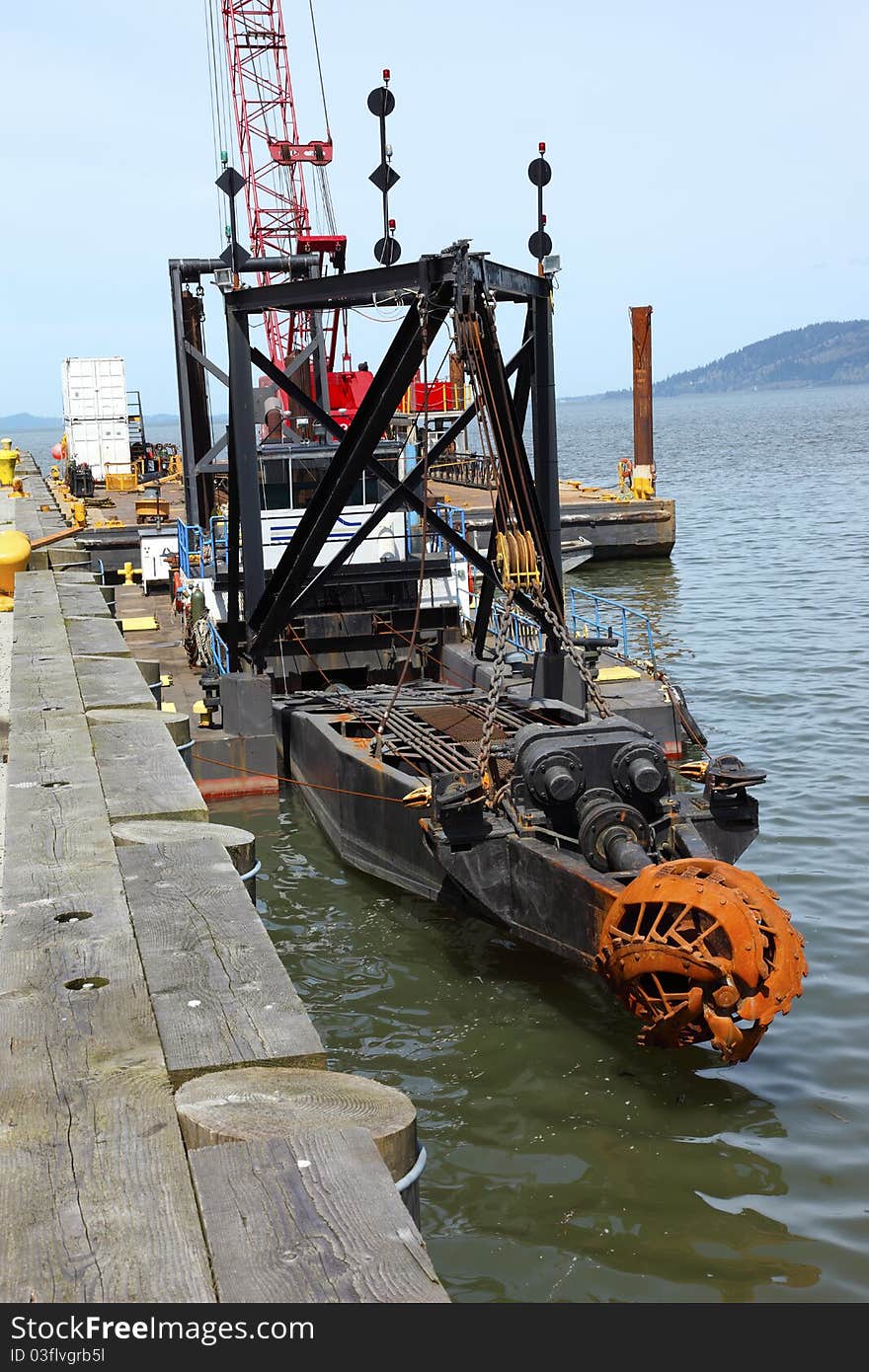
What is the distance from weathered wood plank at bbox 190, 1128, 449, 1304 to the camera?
9.18 ft

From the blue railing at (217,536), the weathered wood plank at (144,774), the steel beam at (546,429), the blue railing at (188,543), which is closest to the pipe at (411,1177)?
the weathered wood plank at (144,774)

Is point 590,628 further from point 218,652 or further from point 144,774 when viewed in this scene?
point 144,774

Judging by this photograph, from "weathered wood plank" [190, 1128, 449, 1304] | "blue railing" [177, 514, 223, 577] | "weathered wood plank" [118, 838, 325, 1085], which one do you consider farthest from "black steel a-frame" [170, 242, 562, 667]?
"weathered wood plank" [190, 1128, 449, 1304]

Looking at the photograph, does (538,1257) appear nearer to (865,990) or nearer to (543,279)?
(865,990)

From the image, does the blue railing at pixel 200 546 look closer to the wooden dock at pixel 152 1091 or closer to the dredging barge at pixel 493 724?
the dredging barge at pixel 493 724

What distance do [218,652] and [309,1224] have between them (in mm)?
16979

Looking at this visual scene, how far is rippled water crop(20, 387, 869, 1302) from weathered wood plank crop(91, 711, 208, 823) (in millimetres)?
3119

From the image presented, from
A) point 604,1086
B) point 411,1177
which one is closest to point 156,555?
point 604,1086

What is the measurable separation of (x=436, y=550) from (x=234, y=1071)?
774 inches

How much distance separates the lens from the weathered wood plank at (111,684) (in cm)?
884

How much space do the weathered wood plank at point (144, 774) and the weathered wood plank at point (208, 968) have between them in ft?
2.03

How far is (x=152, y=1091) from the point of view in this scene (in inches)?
144
